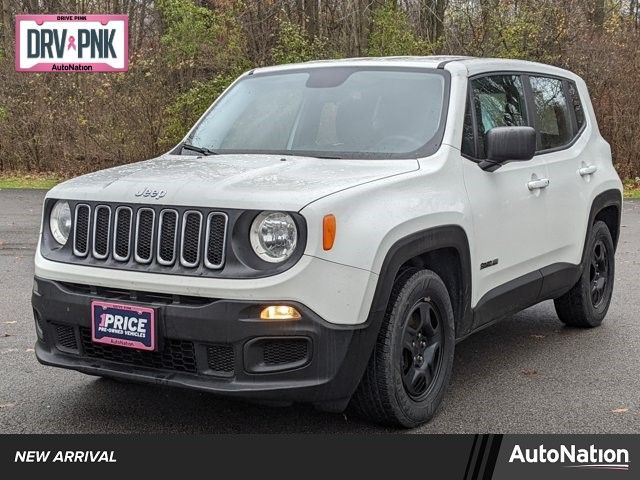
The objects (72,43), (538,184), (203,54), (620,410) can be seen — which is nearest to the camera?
(620,410)

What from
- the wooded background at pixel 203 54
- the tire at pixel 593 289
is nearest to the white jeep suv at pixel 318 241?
the tire at pixel 593 289

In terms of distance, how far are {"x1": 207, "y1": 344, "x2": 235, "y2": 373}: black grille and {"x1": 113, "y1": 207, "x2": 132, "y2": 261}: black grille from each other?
592 millimetres

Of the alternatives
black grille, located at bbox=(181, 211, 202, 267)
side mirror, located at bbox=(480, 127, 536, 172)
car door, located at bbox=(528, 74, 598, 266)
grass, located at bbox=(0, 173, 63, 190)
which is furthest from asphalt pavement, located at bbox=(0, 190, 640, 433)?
grass, located at bbox=(0, 173, 63, 190)

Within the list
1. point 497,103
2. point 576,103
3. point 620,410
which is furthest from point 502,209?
point 576,103

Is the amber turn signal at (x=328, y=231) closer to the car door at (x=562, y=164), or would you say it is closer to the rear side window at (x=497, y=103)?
the rear side window at (x=497, y=103)

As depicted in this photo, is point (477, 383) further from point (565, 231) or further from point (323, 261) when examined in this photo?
point (323, 261)

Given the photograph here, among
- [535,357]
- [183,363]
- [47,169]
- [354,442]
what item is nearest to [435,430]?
[354,442]

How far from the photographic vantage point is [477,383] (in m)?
5.26

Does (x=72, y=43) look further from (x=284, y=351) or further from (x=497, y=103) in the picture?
(x=284, y=351)

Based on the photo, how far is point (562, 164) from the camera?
5.86m

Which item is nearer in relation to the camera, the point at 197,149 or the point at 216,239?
the point at 216,239

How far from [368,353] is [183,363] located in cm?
82

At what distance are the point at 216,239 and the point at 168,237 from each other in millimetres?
243

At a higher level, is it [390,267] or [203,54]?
[390,267]
